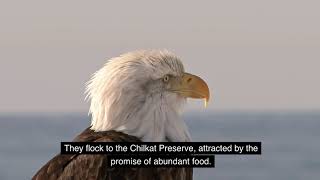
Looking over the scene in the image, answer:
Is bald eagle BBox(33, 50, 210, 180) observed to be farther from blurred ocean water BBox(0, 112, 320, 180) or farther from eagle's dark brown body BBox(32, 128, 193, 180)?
blurred ocean water BBox(0, 112, 320, 180)

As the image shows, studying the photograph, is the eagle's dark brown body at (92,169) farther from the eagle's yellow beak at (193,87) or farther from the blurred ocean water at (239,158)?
the blurred ocean water at (239,158)

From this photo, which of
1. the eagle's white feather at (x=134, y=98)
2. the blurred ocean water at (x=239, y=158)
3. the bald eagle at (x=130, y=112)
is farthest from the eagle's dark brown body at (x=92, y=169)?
the blurred ocean water at (x=239, y=158)

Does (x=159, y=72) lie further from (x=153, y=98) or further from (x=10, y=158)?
(x=10, y=158)

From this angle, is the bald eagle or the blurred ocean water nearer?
the bald eagle

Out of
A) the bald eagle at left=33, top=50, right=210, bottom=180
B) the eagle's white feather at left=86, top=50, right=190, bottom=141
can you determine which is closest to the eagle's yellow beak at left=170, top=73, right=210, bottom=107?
the bald eagle at left=33, top=50, right=210, bottom=180

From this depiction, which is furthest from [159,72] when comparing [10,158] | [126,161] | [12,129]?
[12,129]
